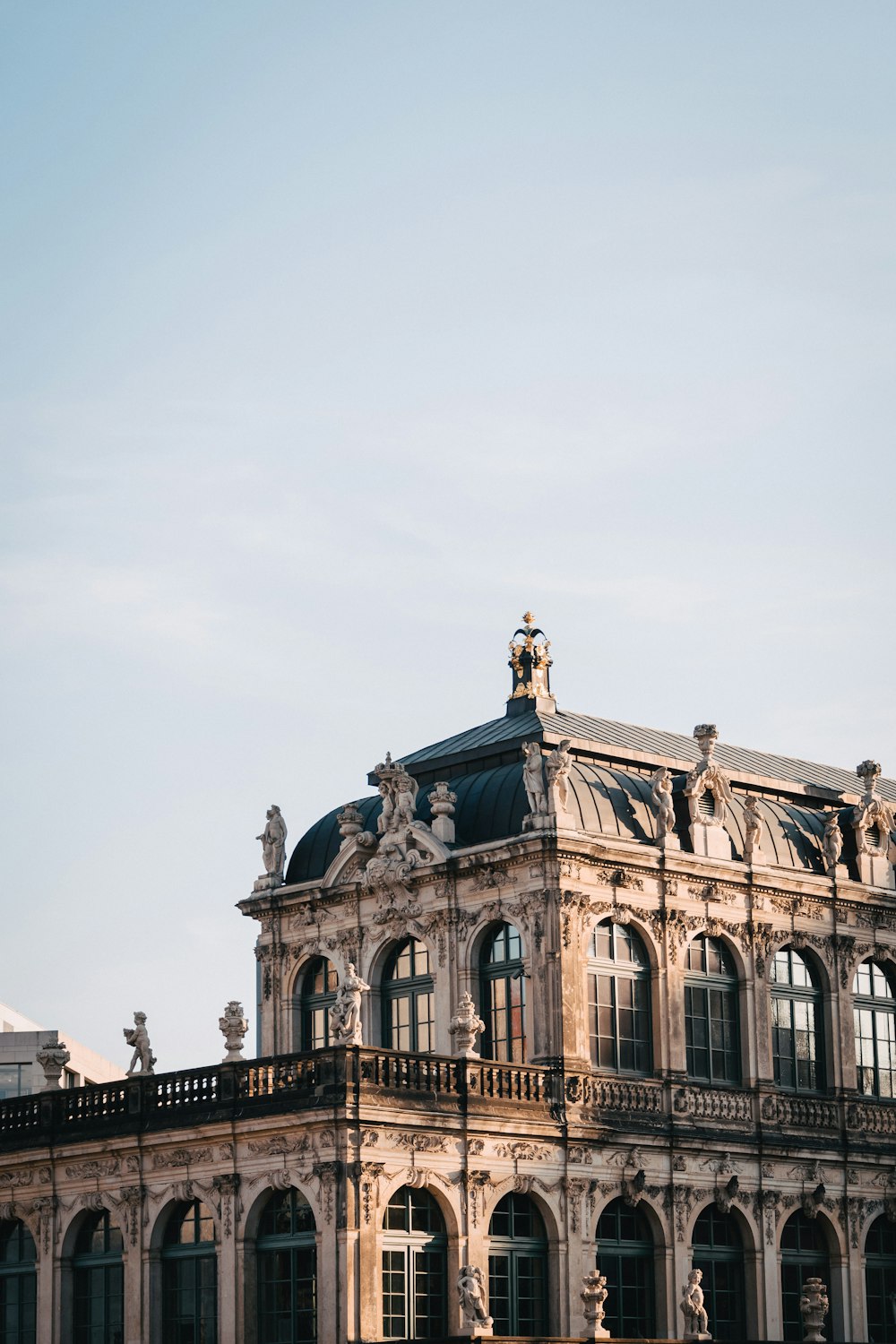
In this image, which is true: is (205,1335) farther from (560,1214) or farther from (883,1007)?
(883,1007)

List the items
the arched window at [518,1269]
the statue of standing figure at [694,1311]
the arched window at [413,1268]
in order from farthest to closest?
the arched window at [518,1269] < the statue of standing figure at [694,1311] < the arched window at [413,1268]

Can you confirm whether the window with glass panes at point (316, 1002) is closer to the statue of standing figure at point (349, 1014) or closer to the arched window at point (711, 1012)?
the arched window at point (711, 1012)

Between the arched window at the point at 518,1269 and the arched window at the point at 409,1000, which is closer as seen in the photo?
the arched window at the point at 518,1269

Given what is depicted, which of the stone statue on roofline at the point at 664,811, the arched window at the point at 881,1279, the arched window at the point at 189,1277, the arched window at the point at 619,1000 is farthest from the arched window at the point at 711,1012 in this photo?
the arched window at the point at 189,1277

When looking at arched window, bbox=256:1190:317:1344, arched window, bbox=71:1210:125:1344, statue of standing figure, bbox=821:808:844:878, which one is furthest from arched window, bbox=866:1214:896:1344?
arched window, bbox=71:1210:125:1344

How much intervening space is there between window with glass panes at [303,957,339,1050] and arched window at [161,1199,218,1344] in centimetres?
746

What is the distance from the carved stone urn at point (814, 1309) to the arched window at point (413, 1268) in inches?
304

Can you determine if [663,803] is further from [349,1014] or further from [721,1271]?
[349,1014]

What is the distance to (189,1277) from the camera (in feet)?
169

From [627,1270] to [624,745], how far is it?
40.7 ft

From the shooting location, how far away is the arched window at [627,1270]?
173 feet

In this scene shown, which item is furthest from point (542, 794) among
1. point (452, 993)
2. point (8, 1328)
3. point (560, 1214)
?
point (8, 1328)

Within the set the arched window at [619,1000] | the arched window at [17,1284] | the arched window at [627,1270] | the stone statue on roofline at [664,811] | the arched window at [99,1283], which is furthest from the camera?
the stone statue on roofline at [664,811]

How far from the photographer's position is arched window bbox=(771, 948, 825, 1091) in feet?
188
